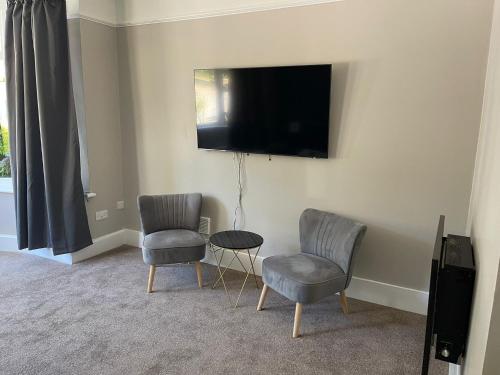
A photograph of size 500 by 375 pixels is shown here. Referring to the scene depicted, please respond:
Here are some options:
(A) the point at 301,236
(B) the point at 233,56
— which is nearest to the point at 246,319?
(A) the point at 301,236

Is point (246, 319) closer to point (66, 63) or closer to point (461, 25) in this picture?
point (461, 25)

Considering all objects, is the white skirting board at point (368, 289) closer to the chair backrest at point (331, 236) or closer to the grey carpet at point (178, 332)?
the grey carpet at point (178, 332)

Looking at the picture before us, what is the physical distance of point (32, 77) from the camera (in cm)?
343

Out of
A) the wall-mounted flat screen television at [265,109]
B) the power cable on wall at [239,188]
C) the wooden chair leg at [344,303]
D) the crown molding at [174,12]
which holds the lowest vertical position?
the wooden chair leg at [344,303]

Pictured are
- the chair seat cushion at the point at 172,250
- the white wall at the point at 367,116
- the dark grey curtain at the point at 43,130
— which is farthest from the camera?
the dark grey curtain at the point at 43,130

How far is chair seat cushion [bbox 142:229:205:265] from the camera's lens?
312 cm

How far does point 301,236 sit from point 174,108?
173cm

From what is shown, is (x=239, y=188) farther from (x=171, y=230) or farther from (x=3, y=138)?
(x=3, y=138)

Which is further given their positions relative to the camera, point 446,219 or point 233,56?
point 233,56

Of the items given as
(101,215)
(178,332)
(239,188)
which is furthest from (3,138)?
(178,332)

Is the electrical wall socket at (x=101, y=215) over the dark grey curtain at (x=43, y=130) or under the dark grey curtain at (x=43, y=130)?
under

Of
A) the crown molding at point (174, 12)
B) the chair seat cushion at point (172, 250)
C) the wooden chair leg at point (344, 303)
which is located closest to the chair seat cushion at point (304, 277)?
the wooden chair leg at point (344, 303)

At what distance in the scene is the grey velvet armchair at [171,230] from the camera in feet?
10.3

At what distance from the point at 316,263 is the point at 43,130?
260 centimetres
